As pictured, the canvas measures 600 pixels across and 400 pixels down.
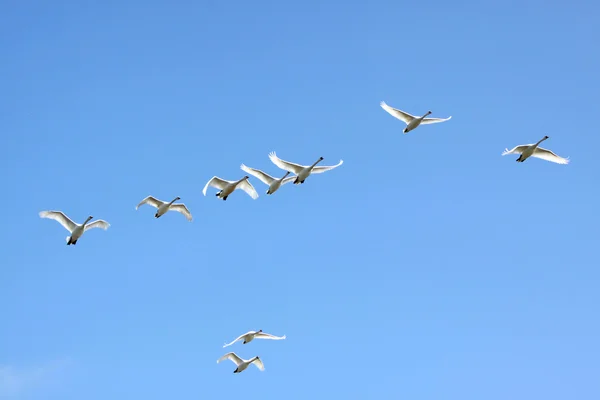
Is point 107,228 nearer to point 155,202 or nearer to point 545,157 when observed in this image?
point 155,202

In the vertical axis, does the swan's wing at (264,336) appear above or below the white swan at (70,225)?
below

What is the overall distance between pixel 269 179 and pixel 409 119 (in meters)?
11.6

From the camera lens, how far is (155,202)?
76.8 meters

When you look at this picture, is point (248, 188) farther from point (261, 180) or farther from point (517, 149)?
point (517, 149)

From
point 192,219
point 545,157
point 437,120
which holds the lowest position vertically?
point 545,157

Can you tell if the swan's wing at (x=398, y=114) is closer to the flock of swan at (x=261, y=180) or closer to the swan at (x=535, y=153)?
the flock of swan at (x=261, y=180)

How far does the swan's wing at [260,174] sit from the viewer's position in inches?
2965

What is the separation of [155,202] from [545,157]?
95.7 ft

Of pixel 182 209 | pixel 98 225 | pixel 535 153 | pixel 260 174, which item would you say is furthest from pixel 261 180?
pixel 535 153

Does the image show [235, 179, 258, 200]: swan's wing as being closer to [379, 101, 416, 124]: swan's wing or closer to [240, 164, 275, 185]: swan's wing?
[240, 164, 275, 185]: swan's wing

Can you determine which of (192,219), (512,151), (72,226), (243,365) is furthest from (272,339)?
(512,151)

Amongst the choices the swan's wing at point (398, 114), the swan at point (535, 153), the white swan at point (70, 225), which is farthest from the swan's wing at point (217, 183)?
the swan at point (535, 153)

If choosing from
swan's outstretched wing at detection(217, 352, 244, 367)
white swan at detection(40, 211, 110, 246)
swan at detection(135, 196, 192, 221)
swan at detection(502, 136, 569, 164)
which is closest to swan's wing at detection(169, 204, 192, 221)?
swan at detection(135, 196, 192, 221)

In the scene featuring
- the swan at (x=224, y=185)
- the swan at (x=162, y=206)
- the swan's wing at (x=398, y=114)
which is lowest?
the swan's wing at (x=398, y=114)
